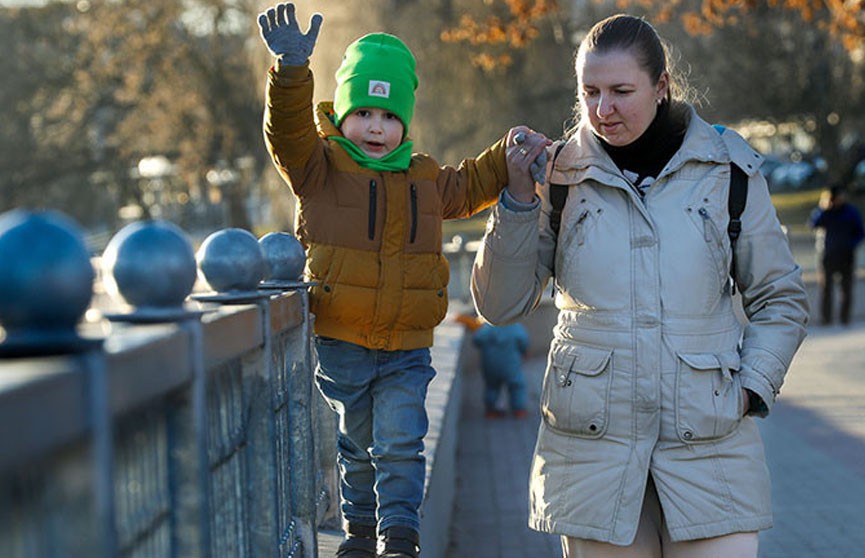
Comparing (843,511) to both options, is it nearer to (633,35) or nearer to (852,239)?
(633,35)

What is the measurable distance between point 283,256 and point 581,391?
789 mm

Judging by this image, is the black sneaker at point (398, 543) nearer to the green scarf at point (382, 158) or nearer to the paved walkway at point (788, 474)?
the green scarf at point (382, 158)

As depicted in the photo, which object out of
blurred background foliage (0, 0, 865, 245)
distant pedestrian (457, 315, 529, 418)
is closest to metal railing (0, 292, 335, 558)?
distant pedestrian (457, 315, 529, 418)

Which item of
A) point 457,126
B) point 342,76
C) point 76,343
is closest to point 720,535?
point 342,76

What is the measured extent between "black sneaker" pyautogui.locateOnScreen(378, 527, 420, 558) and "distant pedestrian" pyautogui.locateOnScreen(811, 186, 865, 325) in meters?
15.6

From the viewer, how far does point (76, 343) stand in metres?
1.37

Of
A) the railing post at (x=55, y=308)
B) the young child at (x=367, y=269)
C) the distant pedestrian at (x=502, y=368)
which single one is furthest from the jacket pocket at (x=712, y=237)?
the distant pedestrian at (x=502, y=368)

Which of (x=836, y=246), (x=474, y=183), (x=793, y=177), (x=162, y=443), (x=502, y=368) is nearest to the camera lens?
Result: (x=162, y=443)

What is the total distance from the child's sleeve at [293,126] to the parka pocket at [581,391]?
0.91 m

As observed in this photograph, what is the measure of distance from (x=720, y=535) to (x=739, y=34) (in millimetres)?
34078

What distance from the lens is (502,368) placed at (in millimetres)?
11570

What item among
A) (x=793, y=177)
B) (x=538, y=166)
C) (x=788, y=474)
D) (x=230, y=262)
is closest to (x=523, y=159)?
(x=538, y=166)

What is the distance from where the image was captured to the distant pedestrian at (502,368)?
37.8 feet

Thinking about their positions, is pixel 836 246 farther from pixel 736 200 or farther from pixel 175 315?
pixel 175 315
